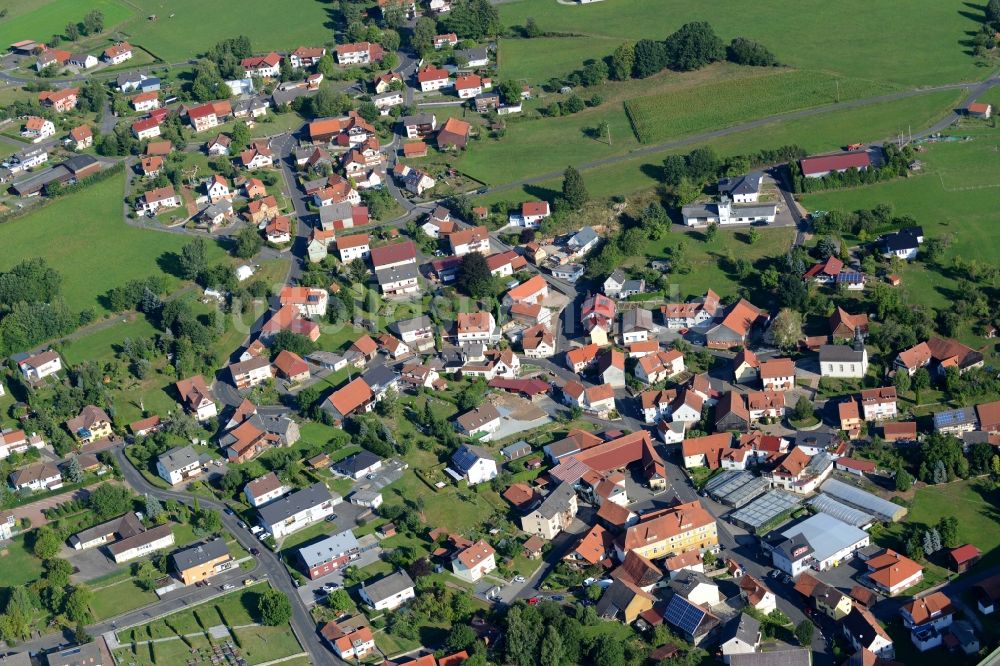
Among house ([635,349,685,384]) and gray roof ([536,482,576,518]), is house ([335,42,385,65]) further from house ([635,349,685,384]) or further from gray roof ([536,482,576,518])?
gray roof ([536,482,576,518])

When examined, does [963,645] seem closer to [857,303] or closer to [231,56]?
[857,303]

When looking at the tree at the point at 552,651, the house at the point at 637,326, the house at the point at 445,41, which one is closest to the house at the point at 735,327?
the house at the point at 637,326

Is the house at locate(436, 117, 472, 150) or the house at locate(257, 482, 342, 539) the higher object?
the house at locate(436, 117, 472, 150)

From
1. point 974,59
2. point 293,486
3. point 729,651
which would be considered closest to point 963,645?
point 729,651

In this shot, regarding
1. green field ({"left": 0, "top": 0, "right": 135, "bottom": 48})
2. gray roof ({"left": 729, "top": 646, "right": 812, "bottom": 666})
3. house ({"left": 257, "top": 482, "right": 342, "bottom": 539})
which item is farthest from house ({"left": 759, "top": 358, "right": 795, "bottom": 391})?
green field ({"left": 0, "top": 0, "right": 135, "bottom": 48})

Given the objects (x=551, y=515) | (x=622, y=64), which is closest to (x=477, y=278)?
(x=551, y=515)

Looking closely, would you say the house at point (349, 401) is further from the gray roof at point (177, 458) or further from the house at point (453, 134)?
the house at point (453, 134)
